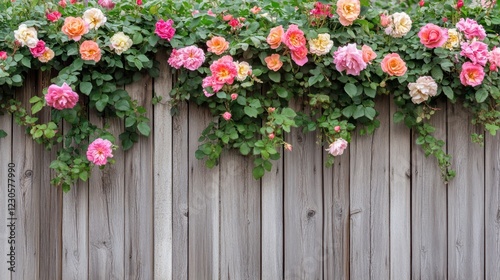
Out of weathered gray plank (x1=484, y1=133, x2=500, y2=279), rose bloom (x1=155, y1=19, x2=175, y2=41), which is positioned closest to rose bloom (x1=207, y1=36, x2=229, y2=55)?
rose bloom (x1=155, y1=19, x2=175, y2=41)

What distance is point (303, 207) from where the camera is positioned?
2.19 meters

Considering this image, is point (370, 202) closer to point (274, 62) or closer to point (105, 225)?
point (274, 62)

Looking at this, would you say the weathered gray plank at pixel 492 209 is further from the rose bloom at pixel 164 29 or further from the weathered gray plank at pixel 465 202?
the rose bloom at pixel 164 29

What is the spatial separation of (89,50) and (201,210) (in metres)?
0.78

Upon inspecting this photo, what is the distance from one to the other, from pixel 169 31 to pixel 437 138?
3.93 ft

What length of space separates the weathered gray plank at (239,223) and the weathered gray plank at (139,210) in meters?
0.30

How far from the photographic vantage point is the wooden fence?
2.16m

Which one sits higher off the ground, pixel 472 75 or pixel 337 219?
pixel 472 75

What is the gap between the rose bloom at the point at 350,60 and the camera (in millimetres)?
1961

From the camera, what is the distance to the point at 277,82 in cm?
210

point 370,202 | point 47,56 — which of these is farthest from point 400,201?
point 47,56

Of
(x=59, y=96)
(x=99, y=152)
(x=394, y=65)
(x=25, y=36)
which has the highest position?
(x=25, y=36)

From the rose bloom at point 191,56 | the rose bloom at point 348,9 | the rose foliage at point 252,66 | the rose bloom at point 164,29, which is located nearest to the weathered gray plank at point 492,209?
the rose foliage at point 252,66

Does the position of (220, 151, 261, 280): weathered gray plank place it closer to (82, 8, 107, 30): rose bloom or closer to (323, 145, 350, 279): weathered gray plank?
(323, 145, 350, 279): weathered gray plank
